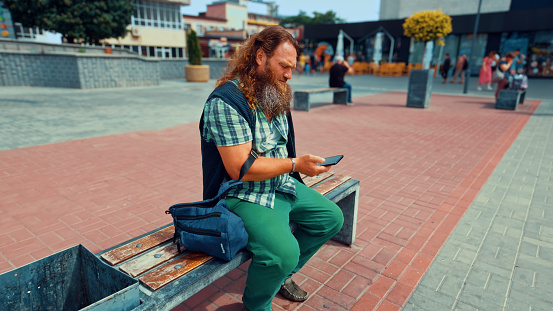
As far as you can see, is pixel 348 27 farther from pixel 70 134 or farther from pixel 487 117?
pixel 70 134

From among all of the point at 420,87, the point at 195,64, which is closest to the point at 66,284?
the point at 420,87

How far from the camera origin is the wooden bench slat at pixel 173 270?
1622 millimetres

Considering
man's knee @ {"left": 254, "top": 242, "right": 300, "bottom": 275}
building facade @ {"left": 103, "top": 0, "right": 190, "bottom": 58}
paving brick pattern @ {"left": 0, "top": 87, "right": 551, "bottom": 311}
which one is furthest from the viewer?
building facade @ {"left": 103, "top": 0, "right": 190, "bottom": 58}

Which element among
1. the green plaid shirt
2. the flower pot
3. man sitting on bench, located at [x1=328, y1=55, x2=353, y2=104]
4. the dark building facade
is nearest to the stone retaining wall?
the flower pot

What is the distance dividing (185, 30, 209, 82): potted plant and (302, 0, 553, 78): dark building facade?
16.2 m

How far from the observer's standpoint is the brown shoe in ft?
7.82

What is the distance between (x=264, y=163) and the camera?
1.99 metres

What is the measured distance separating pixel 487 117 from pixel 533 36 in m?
19.1

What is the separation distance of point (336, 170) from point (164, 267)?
3576 mm

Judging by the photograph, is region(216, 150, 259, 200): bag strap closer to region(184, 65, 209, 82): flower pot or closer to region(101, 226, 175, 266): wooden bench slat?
region(101, 226, 175, 266): wooden bench slat

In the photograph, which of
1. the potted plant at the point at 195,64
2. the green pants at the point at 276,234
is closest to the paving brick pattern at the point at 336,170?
the green pants at the point at 276,234

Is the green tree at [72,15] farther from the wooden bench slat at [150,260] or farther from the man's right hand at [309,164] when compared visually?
the man's right hand at [309,164]

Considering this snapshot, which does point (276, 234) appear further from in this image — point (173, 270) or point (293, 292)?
point (293, 292)

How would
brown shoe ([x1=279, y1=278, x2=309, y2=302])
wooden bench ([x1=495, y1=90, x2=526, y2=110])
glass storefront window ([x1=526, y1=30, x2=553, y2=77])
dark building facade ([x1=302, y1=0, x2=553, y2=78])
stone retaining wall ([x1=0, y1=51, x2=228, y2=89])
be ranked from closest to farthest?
brown shoe ([x1=279, y1=278, x2=309, y2=302]) → wooden bench ([x1=495, y1=90, x2=526, y2=110]) → stone retaining wall ([x1=0, y1=51, x2=228, y2=89]) → dark building facade ([x1=302, y1=0, x2=553, y2=78]) → glass storefront window ([x1=526, y1=30, x2=553, y2=77])
